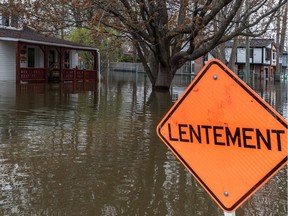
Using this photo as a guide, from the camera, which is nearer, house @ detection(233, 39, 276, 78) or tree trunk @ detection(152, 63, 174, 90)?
tree trunk @ detection(152, 63, 174, 90)

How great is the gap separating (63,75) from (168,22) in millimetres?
16173

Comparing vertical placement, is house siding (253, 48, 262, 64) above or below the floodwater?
above

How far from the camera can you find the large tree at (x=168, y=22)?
51.0 ft

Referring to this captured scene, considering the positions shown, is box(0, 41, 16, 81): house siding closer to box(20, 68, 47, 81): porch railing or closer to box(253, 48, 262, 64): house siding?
box(20, 68, 47, 81): porch railing

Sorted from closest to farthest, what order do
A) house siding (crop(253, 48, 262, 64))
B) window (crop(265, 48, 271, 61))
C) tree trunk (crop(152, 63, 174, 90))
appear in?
tree trunk (crop(152, 63, 174, 90)) → house siding (crop(253, 48, 262, 64)) → window (crop(265, 48, 271, 61))

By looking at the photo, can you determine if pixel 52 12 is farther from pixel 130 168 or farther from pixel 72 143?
pixel 130 168

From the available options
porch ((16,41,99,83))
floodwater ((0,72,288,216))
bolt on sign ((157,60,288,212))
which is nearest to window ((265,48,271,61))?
porch ((16,41,99,83))

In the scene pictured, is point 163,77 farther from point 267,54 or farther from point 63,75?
point 267,54

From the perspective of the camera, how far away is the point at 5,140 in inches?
325

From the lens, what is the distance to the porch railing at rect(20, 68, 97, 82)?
92.9 ft

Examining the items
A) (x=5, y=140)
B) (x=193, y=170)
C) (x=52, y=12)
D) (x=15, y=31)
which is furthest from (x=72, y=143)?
(x=15, y=31)

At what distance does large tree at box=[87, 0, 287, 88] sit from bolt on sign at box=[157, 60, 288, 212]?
11.0 m

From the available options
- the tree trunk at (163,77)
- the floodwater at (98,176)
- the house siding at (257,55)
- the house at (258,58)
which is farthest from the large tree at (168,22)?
the house siding at (257,55)

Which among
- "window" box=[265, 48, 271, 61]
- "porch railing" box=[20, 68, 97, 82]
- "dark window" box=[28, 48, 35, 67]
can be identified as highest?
"window" box=[265, 48, 271, 61]
